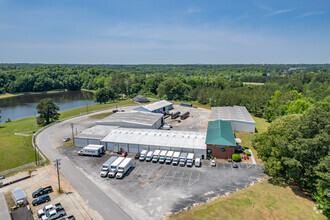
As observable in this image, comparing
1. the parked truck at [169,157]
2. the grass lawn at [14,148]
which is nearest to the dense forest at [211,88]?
Result: the parked truck at [169,157]

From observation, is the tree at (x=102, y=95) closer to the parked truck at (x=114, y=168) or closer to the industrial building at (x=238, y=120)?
the industrial building at (x=238, y=120)

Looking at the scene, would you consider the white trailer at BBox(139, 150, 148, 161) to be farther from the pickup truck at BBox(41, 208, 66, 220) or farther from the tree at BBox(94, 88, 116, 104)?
the tree at BBox(94, 88, 116, 104)

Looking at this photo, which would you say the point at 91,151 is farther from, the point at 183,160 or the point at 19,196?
the point at 183,160

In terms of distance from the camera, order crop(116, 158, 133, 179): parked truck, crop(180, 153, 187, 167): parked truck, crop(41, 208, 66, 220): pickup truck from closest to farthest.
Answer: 1. crop(41, 208, 66, 220): pickup truck
2. crop(116, 158, 133, 179): parked truck
3. crop(180, 153, 187, 167): parked truck

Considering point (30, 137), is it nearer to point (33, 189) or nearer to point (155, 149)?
point (33, 189)

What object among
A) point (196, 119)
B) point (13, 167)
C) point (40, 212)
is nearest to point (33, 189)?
point (40, 212)

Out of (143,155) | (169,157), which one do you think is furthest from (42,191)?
(169,157)

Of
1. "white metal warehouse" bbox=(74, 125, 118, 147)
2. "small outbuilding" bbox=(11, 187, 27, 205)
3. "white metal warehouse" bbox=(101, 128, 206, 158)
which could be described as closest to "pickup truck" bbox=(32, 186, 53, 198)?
"small outbuilding" bbox=(11, 187, 27, 205)
